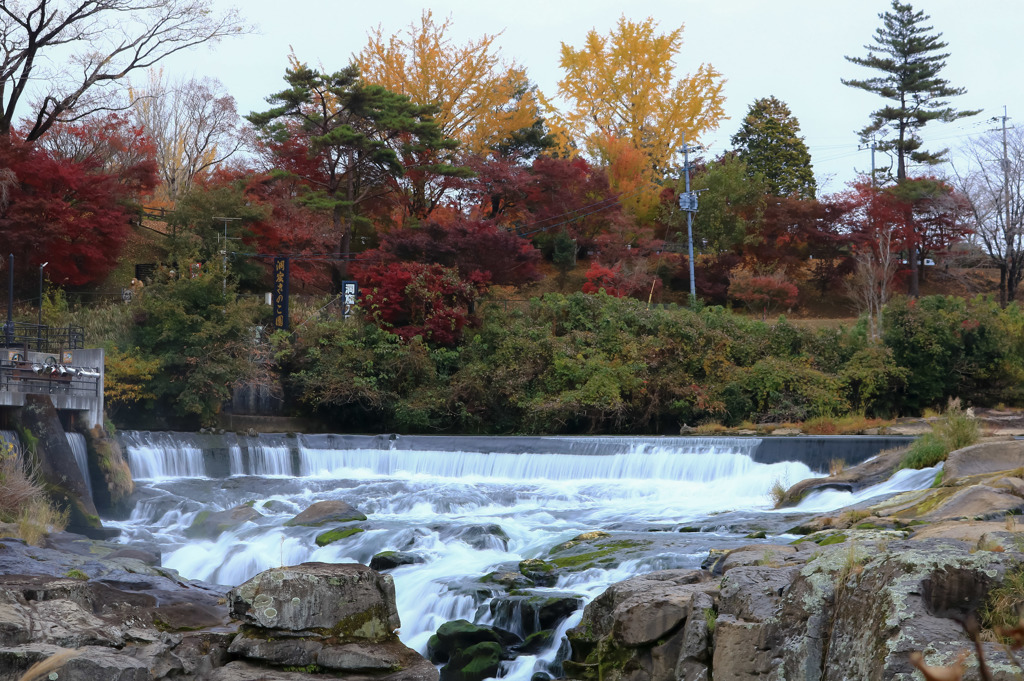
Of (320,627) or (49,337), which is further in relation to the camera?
(49,337)

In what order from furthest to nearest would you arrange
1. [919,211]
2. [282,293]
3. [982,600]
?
[919,211]
[282,293]
[982,600]

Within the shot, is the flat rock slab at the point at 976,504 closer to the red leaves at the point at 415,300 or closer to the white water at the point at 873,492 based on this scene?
the white water at the point at 873,492

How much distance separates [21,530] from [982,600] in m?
11.4

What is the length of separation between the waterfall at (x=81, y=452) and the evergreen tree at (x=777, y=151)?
34191mm

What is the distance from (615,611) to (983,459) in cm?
750

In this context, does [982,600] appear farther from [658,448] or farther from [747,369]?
→ [747,369]

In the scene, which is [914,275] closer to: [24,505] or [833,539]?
[833,539]

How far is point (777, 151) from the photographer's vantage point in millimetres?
46531

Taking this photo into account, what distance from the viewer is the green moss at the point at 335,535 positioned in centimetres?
1410

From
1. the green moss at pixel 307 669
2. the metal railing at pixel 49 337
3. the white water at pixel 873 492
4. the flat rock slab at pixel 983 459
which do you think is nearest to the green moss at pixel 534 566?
the green moss at pixel 307 669

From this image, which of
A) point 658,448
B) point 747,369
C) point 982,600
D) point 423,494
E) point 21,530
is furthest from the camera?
point 747,369

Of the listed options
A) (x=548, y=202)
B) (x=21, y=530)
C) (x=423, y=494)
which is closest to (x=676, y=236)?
(x=548, y=202)

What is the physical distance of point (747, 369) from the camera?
88.5ft

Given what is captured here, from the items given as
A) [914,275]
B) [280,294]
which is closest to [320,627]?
[280,294]
